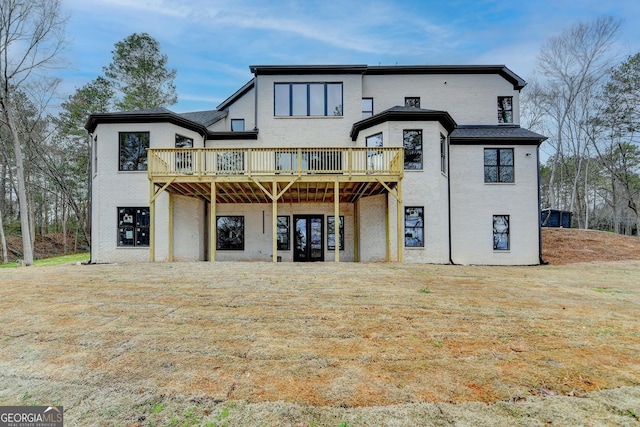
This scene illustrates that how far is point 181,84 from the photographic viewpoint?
2820 cm

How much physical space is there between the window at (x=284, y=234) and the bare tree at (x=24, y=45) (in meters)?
13.0

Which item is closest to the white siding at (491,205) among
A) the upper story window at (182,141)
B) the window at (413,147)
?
the window at (413,147)

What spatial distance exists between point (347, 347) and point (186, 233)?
11.9m

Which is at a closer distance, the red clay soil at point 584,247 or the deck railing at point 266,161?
the deck railing at point 266,161

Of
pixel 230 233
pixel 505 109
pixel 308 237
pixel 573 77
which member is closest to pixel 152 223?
pixel 230 233

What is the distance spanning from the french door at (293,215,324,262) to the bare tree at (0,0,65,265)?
1386 centimetres

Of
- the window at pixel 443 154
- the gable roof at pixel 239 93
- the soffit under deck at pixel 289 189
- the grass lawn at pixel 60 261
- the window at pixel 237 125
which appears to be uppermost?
the gable roof at pixel 239 93

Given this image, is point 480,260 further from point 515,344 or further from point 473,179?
point 515,344

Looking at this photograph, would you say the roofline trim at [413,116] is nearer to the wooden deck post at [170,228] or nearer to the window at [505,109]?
the window at [505,109]

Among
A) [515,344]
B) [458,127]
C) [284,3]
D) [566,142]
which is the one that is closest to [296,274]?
[515,344]

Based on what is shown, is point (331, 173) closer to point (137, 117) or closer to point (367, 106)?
point (367, 106)

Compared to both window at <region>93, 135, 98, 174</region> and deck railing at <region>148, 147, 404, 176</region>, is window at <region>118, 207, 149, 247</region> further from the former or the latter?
deck railing at <region>148, 147, 404, 176</region>

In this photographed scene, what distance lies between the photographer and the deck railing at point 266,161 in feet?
38.6

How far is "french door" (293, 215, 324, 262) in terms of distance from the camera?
50.4 ft
